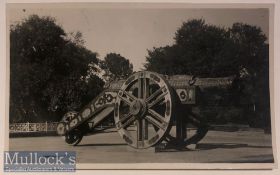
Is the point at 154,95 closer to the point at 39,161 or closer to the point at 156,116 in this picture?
the point at 156,116

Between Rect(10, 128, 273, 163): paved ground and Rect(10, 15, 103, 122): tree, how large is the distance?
198mm

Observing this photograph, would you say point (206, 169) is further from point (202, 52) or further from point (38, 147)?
point (38, 147)

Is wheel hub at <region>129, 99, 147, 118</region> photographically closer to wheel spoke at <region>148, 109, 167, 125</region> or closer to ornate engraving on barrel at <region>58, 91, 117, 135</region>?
wheel spoke at <region>148, 109, 167, 125</region>

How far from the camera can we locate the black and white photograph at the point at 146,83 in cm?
389

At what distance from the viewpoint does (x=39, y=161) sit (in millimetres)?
3869

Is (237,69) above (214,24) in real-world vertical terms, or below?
below

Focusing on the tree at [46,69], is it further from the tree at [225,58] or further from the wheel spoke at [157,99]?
the tree at [225,58]

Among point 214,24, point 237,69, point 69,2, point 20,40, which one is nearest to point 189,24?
point 214,24

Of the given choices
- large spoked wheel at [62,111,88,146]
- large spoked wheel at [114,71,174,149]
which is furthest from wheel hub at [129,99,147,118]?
→ large spoked wheel at [62,111,88,146]

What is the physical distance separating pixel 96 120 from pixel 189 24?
951 millimetres

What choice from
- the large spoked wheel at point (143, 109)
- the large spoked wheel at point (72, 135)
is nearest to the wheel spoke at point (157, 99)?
the large spoked wheel at point (143, 109)

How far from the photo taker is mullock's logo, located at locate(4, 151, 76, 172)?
386 cm

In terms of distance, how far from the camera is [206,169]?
12.7 feet

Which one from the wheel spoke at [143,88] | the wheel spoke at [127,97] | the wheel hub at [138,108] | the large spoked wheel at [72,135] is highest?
the wheel spoke at [143,88]
